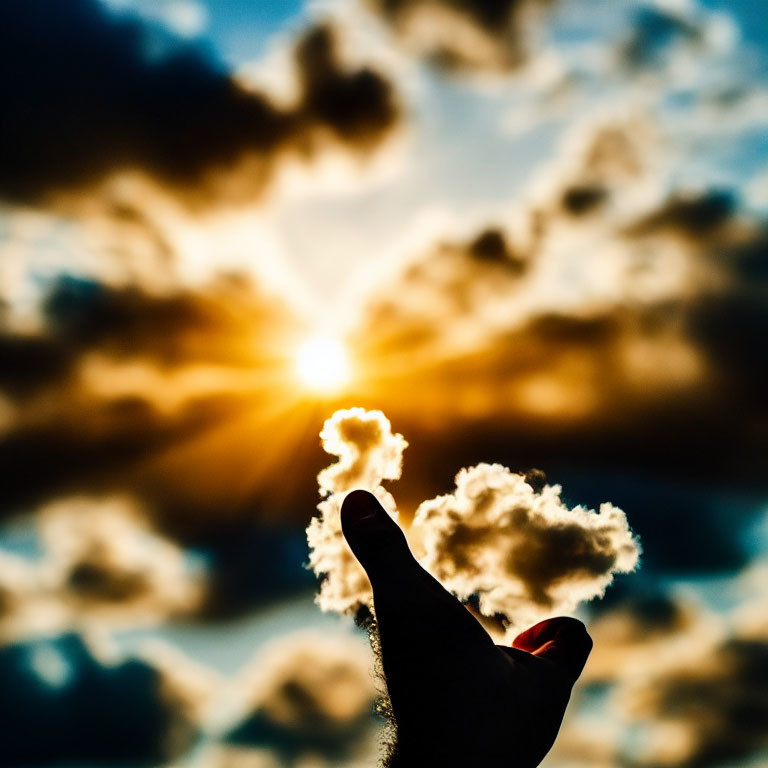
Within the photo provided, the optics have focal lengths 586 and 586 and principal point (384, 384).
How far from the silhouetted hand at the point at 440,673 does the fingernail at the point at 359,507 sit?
0.04 feet

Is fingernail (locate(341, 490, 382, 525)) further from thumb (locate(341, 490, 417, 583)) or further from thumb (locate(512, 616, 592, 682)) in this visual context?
thumb (locate(512, 616, 592, 682))

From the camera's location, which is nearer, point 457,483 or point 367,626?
point 367,626

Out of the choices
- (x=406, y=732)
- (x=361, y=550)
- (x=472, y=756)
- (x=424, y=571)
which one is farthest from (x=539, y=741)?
(x=361, y=550)

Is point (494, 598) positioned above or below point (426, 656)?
above

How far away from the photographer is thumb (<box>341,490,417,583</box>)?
23.4 feet

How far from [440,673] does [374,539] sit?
193 cm

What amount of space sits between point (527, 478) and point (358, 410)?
14.8 ft

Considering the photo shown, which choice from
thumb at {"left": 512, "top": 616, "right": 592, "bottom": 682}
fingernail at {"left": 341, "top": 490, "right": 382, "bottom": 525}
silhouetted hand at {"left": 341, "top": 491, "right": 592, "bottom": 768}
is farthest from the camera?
thumb at {"left": 512, "top": 616, "right": 592, "bottom": 682}

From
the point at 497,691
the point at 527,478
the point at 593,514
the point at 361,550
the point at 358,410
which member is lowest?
the point at 497,691

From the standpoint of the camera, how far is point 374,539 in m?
7.17

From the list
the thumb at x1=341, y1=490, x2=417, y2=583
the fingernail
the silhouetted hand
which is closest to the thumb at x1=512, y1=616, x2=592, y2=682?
the silhouetted hand

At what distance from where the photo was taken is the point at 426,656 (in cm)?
726

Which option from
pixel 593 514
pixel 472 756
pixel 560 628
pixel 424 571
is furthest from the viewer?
pixel 593 514

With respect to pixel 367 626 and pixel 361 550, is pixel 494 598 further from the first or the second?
pixel 361 550
